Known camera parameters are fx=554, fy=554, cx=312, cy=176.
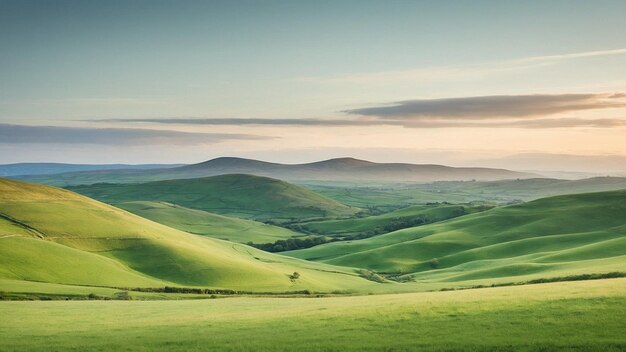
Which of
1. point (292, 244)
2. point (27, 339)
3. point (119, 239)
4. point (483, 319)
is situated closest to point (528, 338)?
point (483, 319)

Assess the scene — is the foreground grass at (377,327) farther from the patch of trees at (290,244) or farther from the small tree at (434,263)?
the patch of trees at (290,244)

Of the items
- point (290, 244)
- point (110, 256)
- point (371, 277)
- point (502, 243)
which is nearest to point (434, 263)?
point (502, 243)

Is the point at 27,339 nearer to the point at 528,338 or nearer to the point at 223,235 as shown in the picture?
the point at 528,338

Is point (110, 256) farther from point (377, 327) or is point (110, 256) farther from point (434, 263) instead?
point (434, 263)

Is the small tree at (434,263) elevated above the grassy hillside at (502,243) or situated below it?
below

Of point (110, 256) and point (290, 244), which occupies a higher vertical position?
point (110, 256)

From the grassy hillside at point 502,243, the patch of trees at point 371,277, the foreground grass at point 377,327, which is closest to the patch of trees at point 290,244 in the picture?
the grassy hillside at point 502,243
